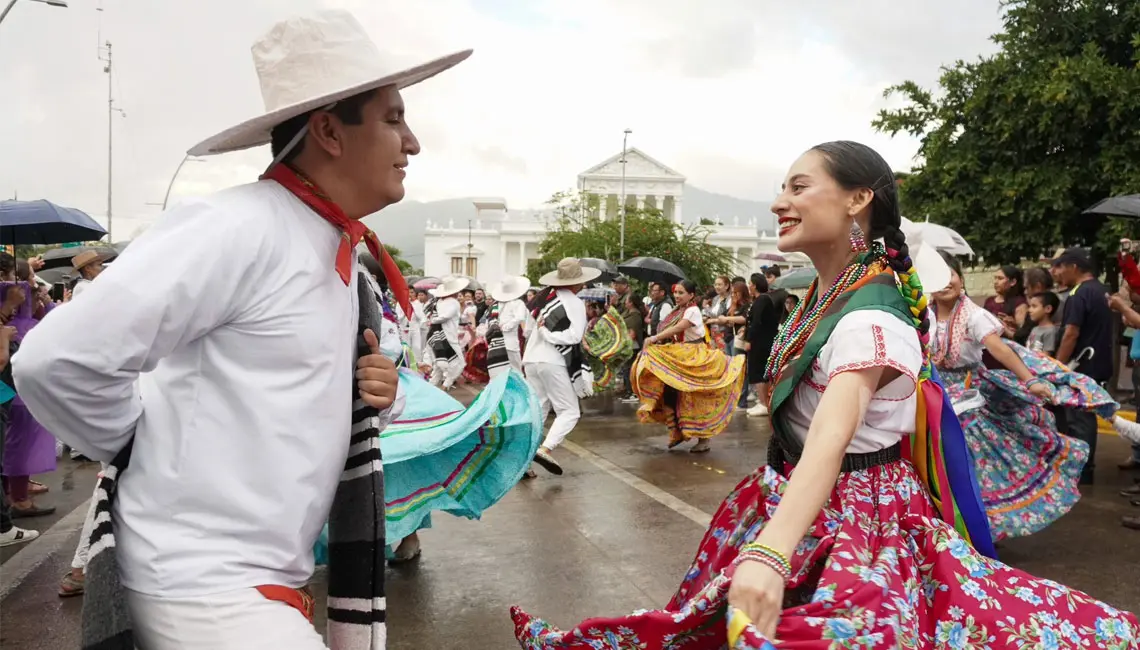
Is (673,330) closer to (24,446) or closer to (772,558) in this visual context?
(24,446)

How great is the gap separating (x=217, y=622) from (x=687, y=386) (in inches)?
285

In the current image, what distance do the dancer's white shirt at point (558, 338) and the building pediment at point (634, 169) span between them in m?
82.2

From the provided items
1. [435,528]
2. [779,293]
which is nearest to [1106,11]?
[779,293]

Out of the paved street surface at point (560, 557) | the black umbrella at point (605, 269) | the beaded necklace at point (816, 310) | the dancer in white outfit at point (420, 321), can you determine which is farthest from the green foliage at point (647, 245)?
the beaded necklace at point (816, 310)

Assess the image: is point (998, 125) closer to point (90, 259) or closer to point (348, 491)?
point (90, 259)

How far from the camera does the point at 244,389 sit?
1.55 metres

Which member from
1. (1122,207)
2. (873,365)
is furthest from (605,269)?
(873,365)

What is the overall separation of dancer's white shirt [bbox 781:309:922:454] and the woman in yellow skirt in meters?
6.28

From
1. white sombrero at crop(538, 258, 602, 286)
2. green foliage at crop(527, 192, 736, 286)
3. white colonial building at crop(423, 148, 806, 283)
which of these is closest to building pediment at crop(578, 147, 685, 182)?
white colonial building at crop(423, 148, 806, 283)

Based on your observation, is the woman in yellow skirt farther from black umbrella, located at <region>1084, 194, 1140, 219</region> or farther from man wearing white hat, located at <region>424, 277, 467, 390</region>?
man wearing white hat, located at <region>424, 277, 467, 390</region>

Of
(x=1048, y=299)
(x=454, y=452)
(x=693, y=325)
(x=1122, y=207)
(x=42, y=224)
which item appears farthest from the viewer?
(x=693, y=325)

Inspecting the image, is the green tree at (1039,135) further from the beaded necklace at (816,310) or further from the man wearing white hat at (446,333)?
the beaded necklace at (816,310)

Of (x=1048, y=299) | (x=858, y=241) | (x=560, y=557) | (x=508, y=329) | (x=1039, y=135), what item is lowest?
(x=560, y=557)

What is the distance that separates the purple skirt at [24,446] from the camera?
6.12m
